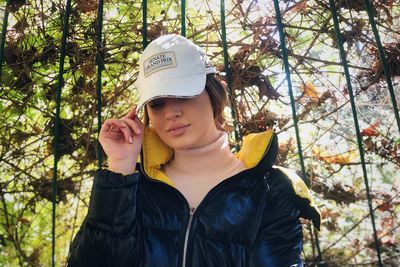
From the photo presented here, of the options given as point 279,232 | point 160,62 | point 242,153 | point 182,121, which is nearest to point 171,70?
point 160,62

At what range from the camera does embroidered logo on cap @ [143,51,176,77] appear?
4.57ft

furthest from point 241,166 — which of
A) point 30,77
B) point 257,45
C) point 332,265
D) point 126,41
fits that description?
point 332,265

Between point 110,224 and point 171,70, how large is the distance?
507mm

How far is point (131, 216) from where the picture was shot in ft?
4.28

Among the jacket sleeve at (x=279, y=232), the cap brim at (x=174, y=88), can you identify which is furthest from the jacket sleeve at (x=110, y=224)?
the jacket sleeve at (x=279, y=232)

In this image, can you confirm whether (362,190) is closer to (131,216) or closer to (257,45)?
(257,45)

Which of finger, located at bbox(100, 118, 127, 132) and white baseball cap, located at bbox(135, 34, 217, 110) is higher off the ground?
white baseball cap, located at bbox(135, 34, 217, 110)

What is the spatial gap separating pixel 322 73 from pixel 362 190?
2.49ft

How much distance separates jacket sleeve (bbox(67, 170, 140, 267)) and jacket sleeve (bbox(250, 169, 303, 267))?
1.24ft

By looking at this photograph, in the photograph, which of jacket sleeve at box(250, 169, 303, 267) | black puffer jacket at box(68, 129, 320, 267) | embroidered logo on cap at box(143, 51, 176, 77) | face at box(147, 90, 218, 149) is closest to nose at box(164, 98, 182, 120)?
face at box(147, 90, 218, 149)

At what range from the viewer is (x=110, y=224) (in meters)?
1.29

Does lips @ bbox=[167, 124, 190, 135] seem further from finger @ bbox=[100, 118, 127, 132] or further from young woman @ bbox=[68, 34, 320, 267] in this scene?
finger @ bbox=[100, 118, 127, 132]

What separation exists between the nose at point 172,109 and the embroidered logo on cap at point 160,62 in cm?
11

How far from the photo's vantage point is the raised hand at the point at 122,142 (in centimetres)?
138
